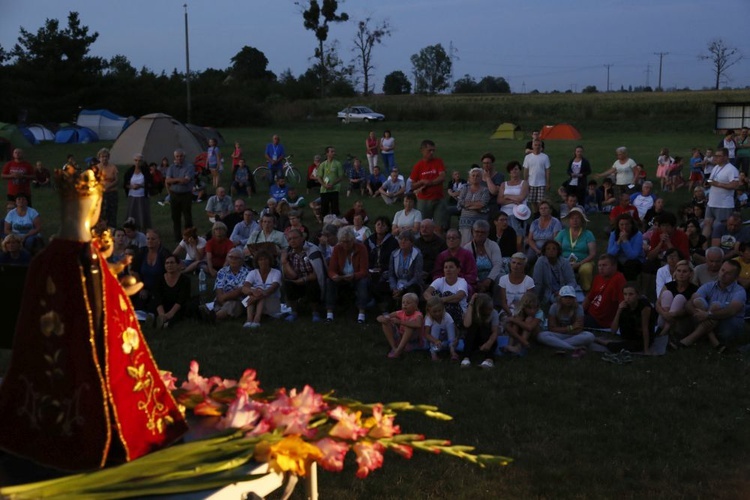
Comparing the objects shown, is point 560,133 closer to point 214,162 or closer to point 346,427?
point 214,162

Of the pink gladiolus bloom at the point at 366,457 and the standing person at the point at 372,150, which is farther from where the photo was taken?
the standing person at the point at 372,150

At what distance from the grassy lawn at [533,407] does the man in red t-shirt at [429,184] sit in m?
2.89

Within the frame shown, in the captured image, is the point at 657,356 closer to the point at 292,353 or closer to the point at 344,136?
the point at 292,353

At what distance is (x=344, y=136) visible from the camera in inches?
1702

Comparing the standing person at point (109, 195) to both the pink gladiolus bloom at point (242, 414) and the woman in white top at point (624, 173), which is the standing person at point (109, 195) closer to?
the woman in white top at point (624, 173)

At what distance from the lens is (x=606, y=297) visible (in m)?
9.78

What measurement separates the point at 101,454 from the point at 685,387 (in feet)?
19.8

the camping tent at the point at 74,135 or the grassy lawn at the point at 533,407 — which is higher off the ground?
the camping tent at the point at 74,135

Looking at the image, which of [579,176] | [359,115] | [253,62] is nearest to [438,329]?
[579,176]

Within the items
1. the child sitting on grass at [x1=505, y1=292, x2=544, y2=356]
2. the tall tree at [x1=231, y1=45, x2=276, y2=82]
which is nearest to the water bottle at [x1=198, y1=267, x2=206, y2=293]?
the child sitting on grass at [x1=505, y1=292, x2=544, y2=356]

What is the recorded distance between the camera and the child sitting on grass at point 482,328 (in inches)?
343

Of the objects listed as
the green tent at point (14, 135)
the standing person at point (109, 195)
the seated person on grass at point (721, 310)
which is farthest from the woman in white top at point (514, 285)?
the green tent at point (14, 135)

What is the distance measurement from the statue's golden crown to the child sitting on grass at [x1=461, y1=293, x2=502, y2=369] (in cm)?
599

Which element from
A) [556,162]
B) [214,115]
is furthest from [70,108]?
[556,162]
